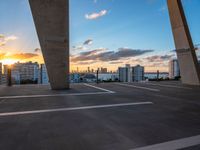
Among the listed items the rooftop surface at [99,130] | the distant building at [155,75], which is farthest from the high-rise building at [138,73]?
the rooftop surface at [99,130]

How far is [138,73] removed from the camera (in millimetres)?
17281

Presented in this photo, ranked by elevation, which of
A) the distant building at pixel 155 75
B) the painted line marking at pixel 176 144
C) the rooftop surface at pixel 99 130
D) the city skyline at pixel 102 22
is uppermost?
the city skyline at pixel 102 22

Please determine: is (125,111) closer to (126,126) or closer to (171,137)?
(126,126)

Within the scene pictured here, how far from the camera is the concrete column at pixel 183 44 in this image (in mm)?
9516

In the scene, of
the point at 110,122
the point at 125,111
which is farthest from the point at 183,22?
the point at 110,122

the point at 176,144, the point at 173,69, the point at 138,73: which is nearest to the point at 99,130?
the point at 176,144

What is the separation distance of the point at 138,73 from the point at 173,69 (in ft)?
10.9

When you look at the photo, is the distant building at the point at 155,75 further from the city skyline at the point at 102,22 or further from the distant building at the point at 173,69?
the city skyline at the point at 102,22

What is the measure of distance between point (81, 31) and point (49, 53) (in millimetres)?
8075

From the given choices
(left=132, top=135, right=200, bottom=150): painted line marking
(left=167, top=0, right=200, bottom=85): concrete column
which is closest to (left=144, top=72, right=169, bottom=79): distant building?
(left=167, top=0, right=200, bottom=85): concrete column

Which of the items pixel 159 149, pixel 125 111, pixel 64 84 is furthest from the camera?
pixel 64 84

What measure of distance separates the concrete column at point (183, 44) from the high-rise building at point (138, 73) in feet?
21.8

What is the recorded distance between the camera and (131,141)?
2.22 m

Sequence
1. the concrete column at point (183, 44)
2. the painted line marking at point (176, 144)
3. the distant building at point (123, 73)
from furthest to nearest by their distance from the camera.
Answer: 1. the distant building at point (123, 73)
2. the concrete column at point (183, 44)
3. the painted line marking at point (176, 144)
